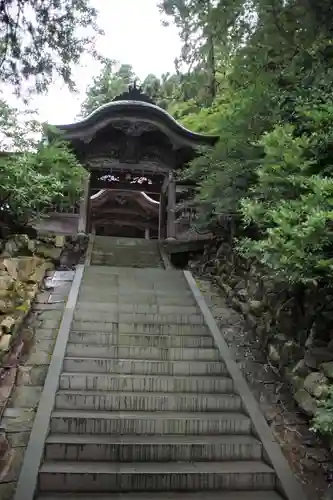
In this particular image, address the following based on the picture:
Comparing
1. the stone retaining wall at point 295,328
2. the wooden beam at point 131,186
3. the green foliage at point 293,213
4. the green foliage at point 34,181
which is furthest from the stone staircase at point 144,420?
the wooden beam at point 131,186

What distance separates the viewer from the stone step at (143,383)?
4.76 metres

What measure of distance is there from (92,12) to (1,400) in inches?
156

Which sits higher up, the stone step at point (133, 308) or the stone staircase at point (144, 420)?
the stone step at point (133, 308)

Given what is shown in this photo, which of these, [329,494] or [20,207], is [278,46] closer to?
[329,494]

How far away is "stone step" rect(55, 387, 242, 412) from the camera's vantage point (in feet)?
14.7

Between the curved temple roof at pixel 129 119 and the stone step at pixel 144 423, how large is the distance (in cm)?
906

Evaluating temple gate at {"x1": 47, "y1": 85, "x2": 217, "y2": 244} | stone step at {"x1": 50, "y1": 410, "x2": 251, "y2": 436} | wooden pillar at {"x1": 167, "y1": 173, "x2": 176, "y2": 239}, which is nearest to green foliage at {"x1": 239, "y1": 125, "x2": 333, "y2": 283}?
stone step at {"x1": 50, "y1": 410, "x2": 251, "y2": 436}

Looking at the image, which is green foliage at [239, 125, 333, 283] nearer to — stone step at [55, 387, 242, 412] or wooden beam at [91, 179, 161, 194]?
stone step at [55, 387, 242, 412]

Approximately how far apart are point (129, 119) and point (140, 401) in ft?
30.6

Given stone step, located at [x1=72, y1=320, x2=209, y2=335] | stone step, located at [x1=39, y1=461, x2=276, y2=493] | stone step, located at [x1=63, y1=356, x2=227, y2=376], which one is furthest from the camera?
stone step, located at [x1=72, y1=320, x2=209, y2=335]

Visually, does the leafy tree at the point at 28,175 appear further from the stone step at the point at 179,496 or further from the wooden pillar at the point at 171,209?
the stone step at the point at 179,496

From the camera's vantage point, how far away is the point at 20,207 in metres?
8.42

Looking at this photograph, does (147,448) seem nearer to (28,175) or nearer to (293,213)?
(293,213)

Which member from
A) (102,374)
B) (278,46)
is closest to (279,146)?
(278,46)
